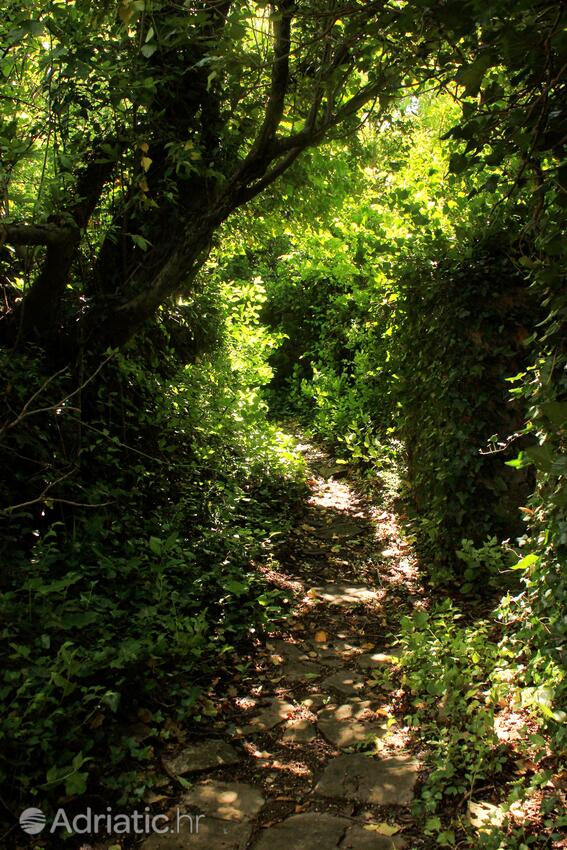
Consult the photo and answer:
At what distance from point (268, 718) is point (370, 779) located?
2.80ft

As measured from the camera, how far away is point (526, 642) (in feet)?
11.3

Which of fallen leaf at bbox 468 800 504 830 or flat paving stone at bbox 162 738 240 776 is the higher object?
flat paving stone at bbox 162 738 240 776

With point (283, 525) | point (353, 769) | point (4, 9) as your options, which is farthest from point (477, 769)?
point (4, 9)

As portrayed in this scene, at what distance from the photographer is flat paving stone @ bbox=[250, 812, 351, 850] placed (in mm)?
2726

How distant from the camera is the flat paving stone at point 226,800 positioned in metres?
2.97

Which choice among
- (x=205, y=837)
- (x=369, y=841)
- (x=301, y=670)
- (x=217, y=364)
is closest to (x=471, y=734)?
(x=369, y=841)

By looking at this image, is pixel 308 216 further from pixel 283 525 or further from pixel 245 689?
pixel 245 689

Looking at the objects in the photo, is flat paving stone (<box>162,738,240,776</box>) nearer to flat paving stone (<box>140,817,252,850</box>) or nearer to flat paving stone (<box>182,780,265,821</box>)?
flat paving stone (<box>182,780,265,821</box>)

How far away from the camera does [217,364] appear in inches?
323

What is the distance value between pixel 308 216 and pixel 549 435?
5.14 m

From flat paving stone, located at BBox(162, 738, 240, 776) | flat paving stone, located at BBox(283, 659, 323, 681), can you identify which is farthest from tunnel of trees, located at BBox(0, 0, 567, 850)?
flat paving stone, located at BBox(283, 659, 323, 681)

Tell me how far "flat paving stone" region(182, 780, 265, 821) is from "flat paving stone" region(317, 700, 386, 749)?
0.61 meters

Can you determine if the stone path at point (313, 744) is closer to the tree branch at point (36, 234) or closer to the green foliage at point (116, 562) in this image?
the green foliage at point (116, 562)

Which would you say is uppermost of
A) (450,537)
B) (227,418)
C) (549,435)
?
(227,418)
